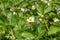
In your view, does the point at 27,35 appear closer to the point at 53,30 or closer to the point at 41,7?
the point at 53,30

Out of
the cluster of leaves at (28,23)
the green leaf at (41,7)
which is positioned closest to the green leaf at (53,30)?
the cluster of leaves at (28,23)

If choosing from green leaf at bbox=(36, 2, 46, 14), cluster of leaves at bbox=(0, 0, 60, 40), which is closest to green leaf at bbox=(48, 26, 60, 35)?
cluster of leaves at bbox=(0, 0, 60, 40)

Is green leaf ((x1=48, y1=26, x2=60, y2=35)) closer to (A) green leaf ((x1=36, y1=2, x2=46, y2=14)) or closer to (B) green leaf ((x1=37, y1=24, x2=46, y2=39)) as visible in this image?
(B) green leaf ((x1=37, y1=24, x2=46, y2=39))

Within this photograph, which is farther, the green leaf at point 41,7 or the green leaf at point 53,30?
the green leaf at point 41,7

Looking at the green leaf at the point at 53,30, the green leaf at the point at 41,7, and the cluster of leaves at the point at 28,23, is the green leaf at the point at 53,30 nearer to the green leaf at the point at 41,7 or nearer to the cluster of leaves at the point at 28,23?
the cluster of leaves at the point at 28,23

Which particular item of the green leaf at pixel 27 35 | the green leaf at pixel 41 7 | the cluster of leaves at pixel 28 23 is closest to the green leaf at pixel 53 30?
the cluster of leaves at pixel 28 23

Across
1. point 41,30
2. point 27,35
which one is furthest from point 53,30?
point 27,35

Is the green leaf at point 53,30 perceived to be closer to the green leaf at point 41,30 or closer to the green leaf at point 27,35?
the green leaf at point 41,30

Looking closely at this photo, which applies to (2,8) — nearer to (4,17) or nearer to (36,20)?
(4,17)

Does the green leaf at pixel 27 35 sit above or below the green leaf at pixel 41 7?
below
